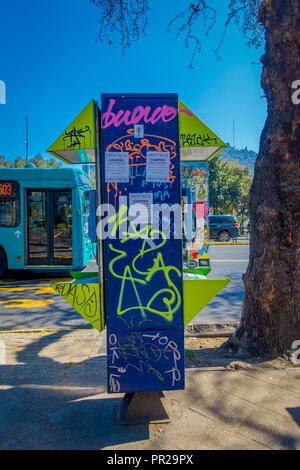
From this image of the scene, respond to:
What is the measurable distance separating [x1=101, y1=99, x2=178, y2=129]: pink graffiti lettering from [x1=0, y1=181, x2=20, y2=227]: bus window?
25.9ft

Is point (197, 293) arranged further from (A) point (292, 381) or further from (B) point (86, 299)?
(A) point (292, 381)

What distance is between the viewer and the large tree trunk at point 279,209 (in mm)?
3664

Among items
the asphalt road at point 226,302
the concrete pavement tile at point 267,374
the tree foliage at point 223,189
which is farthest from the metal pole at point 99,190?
the tree foliage at point 223,189

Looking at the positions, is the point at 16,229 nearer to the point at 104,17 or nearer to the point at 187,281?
the point at 104,17

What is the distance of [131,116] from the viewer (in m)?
2.59

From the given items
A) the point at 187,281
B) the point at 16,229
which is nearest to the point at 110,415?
the point at 187,281

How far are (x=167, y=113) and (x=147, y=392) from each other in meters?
2.23

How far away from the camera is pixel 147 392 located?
107 inches

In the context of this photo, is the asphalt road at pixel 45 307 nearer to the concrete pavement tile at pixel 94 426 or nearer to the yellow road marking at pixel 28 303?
the yellow road marking at pixel 28 303

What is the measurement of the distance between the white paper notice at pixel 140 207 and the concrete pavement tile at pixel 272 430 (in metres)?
1.73

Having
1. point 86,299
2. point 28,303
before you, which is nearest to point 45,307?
point 28,303

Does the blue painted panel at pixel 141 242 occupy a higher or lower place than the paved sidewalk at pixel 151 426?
higher

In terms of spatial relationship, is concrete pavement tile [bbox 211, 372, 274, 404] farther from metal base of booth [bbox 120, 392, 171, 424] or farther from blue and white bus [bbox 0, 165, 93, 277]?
blue and white bus [bbox 0, 165, 93, 277]

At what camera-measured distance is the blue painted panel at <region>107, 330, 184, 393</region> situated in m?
2.61
